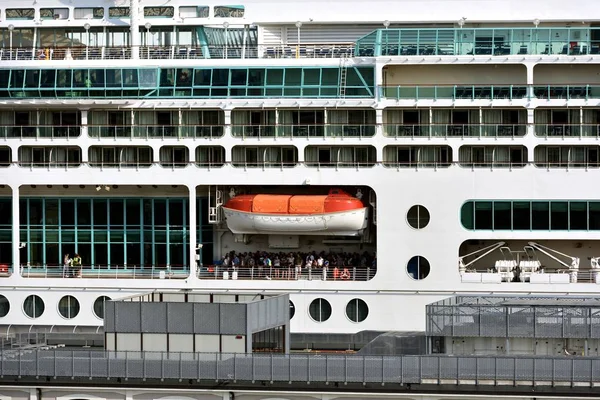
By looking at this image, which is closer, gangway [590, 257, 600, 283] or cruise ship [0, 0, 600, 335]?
gangway [590, 257, 600, 283]

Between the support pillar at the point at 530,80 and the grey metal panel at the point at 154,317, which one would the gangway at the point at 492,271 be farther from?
the grey metal panel at the point at 154,317

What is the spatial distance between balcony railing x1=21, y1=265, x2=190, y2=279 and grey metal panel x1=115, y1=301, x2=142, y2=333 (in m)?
8.58

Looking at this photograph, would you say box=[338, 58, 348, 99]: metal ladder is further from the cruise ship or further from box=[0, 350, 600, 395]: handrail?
box=[0, 350, 600, 395]: handrail

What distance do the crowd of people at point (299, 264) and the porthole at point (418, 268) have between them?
137 centimetres

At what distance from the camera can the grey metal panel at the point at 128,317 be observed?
160 ft

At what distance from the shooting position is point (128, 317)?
49.1 m

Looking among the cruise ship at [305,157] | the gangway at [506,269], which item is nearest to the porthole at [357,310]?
the cruise ship at [305,157]

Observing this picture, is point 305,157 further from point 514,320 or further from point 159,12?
point 514,320

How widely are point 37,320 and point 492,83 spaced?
60.1ft

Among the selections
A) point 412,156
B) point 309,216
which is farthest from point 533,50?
point 309,216

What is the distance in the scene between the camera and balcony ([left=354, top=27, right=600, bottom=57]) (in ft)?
186

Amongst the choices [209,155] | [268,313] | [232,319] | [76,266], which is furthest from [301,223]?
[232,319]

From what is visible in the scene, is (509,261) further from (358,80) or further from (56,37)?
(56,37)

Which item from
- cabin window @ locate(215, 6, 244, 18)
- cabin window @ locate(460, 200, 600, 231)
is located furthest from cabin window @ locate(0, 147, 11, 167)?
cabin window @ locate(460, 200, 600, 231)
